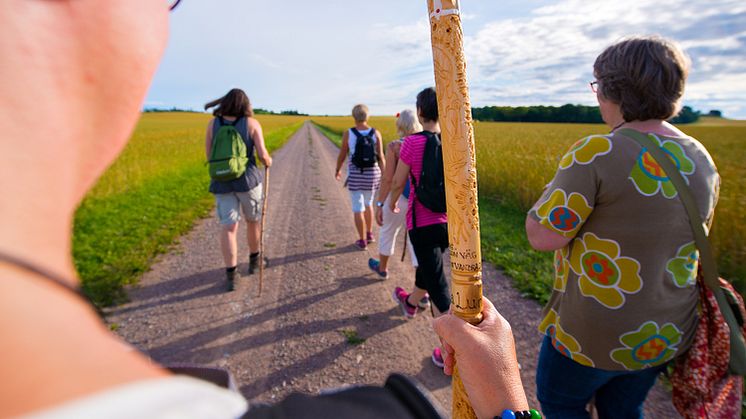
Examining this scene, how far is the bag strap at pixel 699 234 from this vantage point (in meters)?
1.51

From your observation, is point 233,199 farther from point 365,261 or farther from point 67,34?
point 67,34

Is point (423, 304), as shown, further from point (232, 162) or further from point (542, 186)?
point (542, 186)

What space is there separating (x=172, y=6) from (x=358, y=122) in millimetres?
4733

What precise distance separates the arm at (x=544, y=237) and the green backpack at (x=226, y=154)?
309 centimetres

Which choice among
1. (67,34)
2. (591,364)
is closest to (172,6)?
(67,34)

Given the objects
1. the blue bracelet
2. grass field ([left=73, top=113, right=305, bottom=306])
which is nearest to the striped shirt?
grass field ([left=73, top=113, right=305, bottom=306])

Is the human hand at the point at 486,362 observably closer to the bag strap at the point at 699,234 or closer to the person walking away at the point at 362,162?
the bag strap at the point at 699,234

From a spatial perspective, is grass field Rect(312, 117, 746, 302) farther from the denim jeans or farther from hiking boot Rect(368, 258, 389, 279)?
the denim jeans

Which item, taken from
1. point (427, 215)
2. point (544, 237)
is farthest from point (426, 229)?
point (544, 237)

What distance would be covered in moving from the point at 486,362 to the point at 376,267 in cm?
411

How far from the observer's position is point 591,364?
A: 5.75 ft

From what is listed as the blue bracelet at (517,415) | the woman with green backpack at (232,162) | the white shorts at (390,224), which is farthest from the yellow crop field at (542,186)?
the blue bracelet at (517,415)

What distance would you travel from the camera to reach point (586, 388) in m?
1.86

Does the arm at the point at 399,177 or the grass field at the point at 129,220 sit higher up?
the arm at the point at 399,177
